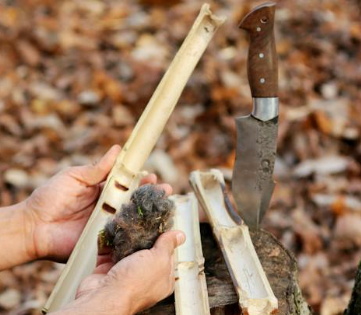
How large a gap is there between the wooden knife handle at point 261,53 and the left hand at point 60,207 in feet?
2.08

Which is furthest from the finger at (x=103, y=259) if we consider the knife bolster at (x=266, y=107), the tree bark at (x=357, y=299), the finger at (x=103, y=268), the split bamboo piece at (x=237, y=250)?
the tree bark at (x=357, y=299)

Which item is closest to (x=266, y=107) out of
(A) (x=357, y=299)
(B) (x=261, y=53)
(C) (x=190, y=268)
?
(B) (x=261, y=53)

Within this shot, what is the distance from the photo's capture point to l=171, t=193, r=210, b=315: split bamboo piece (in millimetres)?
1778

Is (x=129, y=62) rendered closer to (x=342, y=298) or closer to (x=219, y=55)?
(x=219, y=55)

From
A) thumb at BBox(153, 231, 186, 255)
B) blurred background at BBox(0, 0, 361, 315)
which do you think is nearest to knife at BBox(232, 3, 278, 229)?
thumb at BBox(153, 231, 186, 255)

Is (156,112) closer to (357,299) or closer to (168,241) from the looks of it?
(168,241)

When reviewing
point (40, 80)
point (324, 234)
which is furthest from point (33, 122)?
point (324, 234)

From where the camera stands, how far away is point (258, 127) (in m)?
2.17

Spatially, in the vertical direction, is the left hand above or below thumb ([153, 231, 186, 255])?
above

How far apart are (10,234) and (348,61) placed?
357cm

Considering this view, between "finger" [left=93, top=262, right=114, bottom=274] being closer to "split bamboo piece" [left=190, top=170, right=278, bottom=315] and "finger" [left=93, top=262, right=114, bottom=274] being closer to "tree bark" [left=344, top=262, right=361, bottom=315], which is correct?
"split bamboo piece" [left=190, top=170, right=278, bottom=315]

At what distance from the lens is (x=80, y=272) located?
2.01 metres

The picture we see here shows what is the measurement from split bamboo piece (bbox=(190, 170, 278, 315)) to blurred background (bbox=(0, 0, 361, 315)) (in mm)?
1077

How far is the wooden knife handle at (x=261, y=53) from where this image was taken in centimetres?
205
